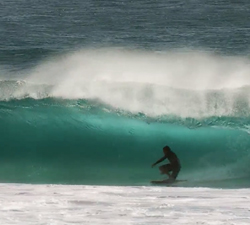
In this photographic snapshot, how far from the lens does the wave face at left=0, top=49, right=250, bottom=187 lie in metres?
14.4

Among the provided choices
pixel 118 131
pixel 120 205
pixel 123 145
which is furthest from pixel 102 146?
pixel 120 205

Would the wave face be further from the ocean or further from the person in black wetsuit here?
the person in black wetsuit

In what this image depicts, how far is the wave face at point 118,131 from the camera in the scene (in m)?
14.4

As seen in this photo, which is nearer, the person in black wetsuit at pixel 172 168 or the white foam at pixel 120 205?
the white foam at pixel 120 205

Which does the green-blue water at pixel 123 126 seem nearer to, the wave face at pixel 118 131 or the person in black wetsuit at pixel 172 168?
the wave face at pixel 118 131

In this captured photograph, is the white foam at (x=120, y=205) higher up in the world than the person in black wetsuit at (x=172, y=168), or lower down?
higher up

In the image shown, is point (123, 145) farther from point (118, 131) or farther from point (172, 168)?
point (172, 168)

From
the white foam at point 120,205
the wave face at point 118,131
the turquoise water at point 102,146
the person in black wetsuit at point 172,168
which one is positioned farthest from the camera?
the wave face at point 118,131

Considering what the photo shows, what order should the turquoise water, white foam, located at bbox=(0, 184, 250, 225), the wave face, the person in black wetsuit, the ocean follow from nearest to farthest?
1. white foam, located at bbox=(0, 184, 250, 225)
2. the ocean
3. the person in black wetsuit
4. the turquoise water
5. the wave face

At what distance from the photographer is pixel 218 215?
984 cm

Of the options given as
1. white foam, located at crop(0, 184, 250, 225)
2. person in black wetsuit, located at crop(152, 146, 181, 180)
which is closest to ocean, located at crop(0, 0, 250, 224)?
white foam, located at crop(0, 184, 250, 225)

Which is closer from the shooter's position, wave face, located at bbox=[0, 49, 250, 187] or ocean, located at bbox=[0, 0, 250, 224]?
ocean, located at bbox=[0, 0, 250, 224]

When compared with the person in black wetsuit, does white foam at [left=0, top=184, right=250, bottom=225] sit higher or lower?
higher

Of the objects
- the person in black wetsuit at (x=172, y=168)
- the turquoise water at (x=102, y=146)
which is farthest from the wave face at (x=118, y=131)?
the person in black wetsuit at (x=172, y=168)
